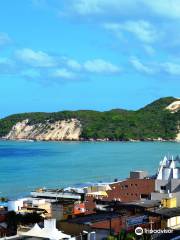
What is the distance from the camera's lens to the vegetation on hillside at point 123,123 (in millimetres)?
156250

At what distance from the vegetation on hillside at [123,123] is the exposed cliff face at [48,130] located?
1.67 metres

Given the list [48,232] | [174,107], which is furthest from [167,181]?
[174,107]

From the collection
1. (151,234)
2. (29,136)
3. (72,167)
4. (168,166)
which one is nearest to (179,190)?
(168,166)

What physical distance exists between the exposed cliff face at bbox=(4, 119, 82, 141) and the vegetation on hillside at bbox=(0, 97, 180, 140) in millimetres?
1674

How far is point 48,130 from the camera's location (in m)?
168

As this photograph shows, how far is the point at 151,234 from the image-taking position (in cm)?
1878

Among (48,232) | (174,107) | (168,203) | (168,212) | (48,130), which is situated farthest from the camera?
(174,107)

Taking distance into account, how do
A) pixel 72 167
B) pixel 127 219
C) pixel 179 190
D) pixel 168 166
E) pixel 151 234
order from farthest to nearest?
pixel 72 167 → pixel 168 166 → pixel 179 190 → pixel 127 219 → pixel 151 234

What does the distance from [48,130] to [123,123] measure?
71.7 feet

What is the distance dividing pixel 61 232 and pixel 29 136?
156726 millimetres

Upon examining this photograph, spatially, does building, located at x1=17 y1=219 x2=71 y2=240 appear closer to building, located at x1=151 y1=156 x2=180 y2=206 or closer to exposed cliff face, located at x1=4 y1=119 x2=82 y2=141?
building, located at x1=151 y1=156 x2=180 y2=206

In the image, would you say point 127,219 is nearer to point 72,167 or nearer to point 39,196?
point 39,196

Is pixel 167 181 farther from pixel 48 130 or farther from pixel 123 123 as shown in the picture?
pixel 48 130

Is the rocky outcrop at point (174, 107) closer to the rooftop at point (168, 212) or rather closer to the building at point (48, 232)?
the rooftop at point (168, 212)
